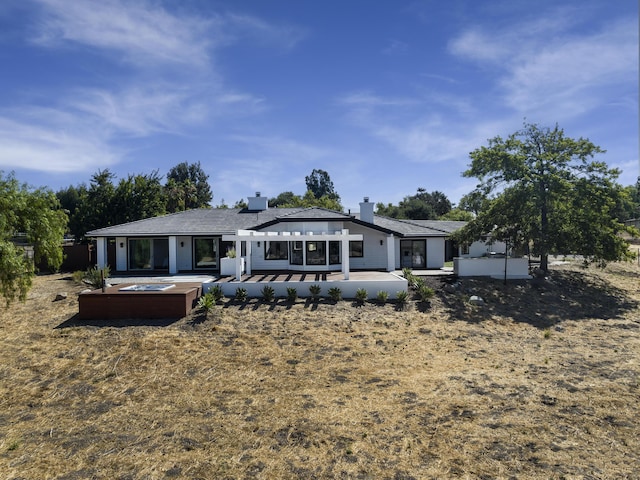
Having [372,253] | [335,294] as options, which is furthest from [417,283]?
[372,253]

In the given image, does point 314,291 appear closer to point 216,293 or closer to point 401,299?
point 401,299

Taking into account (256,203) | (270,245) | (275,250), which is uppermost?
(256,203)

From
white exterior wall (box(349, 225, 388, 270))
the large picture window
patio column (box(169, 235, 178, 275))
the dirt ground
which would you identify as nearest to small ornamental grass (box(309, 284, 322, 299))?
the dirt ground

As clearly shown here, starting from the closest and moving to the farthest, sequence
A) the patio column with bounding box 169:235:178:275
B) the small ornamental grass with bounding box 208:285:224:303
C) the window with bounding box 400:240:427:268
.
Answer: the small ornamental grass with bounding box 208:285:224:303 → the patio column with bounding box 169:235:178:275 → the window with bounding box 400:240:427:268

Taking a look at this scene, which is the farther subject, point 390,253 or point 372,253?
point 372,253

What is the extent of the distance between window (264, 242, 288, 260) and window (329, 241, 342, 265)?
8.85 ft

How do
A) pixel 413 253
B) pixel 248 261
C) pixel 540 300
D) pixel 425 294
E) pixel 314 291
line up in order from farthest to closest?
pixel 413 253, pixel 248 261, pixel 540 300, pixel 425 294, pixel 314 291

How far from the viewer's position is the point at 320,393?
33.8 feet

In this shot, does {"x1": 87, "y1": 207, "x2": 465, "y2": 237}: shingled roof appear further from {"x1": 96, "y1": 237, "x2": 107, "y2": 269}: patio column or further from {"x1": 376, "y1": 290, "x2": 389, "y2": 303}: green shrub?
{"x1": 376, "y1": 290, "x2": 389, "y2": 303}: green shrub

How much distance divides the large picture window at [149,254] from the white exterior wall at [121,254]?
33cm

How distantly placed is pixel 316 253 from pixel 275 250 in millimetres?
2491

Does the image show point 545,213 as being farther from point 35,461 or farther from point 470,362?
point 35,461

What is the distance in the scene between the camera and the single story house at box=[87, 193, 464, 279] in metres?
23.2

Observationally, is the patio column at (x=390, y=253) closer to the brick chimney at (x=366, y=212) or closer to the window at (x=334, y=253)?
the brick chimney at (x=366, y=212)
